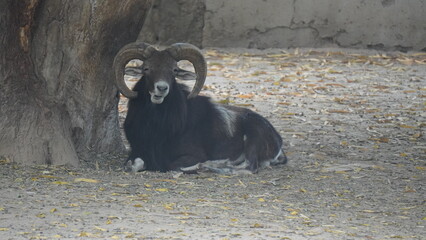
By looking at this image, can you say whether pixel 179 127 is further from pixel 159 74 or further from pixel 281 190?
pixel 281 190

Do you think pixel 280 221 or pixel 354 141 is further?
pixel 354 141

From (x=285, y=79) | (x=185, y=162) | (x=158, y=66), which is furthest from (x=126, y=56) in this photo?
(x=285, y=79)

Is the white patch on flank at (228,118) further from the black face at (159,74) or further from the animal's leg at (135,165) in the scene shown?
the animal's leg at (135,165)

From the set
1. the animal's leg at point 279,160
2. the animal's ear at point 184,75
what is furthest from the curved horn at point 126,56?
the animal's leg at point 279,160

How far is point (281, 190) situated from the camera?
8305 mm

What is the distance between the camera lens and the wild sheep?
30.3ft

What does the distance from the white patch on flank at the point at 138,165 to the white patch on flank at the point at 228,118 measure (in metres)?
1.14

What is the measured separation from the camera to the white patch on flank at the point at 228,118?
992cm

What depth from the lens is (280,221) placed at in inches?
273

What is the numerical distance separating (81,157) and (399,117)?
16.9ft

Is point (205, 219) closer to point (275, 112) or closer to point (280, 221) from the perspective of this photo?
point (280, 221)

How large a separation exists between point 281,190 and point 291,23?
10195mm

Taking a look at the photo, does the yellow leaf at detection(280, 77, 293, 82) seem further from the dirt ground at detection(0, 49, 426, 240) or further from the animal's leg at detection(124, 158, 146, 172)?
the animal's leg at detection(124, 158, 146, 172)

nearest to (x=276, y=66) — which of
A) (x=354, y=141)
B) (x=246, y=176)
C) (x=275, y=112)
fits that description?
(x=275, y=112)
